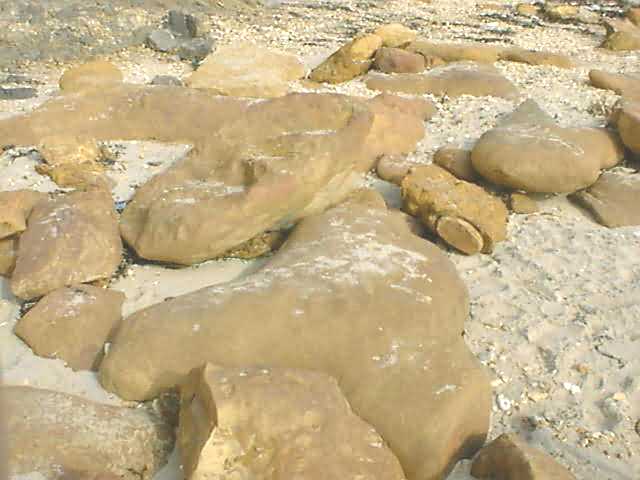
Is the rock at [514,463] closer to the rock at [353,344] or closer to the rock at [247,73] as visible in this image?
the rock at [353,344]

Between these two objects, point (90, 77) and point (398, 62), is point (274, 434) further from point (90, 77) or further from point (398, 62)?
point (398, 62)

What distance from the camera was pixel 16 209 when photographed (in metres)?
3.97

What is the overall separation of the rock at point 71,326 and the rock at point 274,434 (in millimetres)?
944

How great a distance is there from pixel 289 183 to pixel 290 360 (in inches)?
50.9

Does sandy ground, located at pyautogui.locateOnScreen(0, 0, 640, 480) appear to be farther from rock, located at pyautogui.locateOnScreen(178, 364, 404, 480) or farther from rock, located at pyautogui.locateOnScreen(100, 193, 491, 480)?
rock, located at pyautogui.locateOnScreen(178, 364, 404, 480)

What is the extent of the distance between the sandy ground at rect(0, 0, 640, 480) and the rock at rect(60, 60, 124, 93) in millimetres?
573

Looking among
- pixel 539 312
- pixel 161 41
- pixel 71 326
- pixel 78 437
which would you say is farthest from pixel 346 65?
pixel 78 437

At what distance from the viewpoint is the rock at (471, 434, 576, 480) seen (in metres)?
2.32

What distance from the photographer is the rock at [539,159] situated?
4.64 metres

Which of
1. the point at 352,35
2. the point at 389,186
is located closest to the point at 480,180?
the point at 389,186

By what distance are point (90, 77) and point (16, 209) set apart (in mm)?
3416

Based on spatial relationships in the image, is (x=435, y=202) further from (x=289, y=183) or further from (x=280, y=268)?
(x=280, y=268)

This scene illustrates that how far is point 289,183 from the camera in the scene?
3.87 m

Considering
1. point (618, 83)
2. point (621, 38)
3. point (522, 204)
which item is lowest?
point (621, 38)
